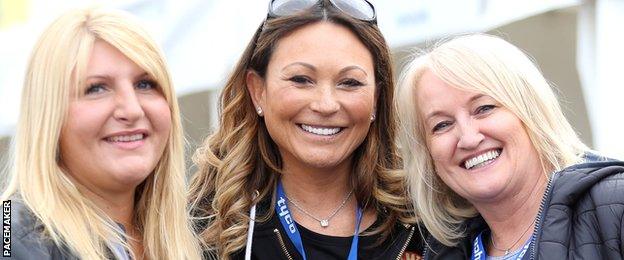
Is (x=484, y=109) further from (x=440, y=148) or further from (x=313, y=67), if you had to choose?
(x=313, y=67)

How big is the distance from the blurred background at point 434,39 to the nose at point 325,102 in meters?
0.68

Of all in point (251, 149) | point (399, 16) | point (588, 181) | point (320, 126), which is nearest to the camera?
point (588, 181)

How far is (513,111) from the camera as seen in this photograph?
340cm

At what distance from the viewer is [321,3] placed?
4059 mm

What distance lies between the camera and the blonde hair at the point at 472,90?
3.40 meters

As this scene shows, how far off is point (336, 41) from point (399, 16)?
1465 mm

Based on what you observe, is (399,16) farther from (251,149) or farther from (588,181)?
(588,181)

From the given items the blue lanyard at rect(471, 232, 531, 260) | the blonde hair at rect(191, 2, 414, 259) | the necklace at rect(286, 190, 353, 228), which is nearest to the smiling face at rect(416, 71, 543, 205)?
the blue lanyard at rect(471, 232, 531, 260)

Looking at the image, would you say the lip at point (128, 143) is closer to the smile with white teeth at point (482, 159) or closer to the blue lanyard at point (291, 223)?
the blue lanyard at point (291, 223)

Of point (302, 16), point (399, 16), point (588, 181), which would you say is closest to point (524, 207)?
point (588, 181)

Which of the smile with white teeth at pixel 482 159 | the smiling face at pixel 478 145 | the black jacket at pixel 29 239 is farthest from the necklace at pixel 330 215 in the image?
the black jacket at pixel 29 239

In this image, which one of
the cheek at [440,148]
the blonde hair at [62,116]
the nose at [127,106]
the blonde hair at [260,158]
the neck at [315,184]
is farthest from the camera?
the neck at [315,184]

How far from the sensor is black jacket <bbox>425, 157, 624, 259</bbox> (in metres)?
2.92

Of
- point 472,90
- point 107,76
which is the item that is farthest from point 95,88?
point 472,90
